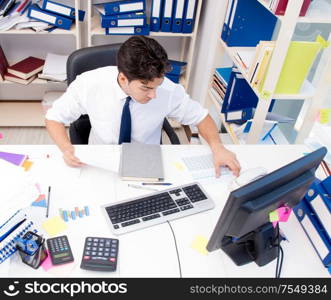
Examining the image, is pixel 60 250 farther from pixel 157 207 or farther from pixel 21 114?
pixel 21 114

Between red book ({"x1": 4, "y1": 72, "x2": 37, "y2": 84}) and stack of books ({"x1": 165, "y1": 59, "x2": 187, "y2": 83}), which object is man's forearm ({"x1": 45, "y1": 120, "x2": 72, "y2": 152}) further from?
stack of books ({"x1": 165, "y1": 59, "x2": 187, "y2": 83})

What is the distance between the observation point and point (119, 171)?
1470mm

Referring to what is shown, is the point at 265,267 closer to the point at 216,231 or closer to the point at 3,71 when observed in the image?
the point at 216,231

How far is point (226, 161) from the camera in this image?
5.03ft

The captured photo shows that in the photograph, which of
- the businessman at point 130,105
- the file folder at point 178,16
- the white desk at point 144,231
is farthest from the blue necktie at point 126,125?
the file folder at point 178,16

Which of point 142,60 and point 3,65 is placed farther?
point 3,65

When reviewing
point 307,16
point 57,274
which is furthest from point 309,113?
point 57,274

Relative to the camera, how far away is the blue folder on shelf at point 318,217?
48.8 inches

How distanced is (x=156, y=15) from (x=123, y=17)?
24 cm

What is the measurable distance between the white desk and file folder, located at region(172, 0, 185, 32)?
1.28 meters

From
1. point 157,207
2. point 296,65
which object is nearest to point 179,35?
point 296,65

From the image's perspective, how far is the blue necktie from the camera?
160cm

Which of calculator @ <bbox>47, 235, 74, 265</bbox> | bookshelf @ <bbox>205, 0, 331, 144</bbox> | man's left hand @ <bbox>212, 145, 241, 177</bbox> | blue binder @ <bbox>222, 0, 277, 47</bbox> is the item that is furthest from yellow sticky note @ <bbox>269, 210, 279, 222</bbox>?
blue binder @ <bbox>222, 0, 277, 47</bbox>

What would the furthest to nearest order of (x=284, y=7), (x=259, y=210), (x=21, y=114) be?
(x=21, y=114) < (x=284, y=7) < (x=259, y=210)
